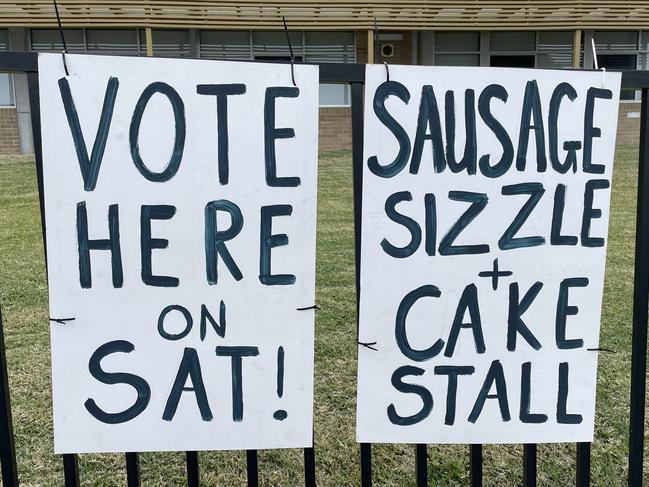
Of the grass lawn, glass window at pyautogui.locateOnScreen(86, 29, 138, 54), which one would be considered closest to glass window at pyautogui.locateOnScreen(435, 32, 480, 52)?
glass window at pyautogui.locateOnScreen(86, 29, 138, 54)

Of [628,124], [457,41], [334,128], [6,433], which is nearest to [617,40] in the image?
[628,124]

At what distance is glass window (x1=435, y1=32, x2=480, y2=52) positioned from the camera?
15406mm

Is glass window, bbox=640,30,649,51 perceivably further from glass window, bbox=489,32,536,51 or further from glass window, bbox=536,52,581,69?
glass window, bbox=489,32,536,51

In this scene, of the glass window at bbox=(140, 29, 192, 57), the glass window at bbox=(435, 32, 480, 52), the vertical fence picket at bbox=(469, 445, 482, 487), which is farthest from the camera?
the glass window at bbox=(435, 32, 480, 52)

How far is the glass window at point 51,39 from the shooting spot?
1407cm

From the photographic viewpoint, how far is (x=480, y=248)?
1747 millimetres

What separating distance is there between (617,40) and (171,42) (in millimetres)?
11022

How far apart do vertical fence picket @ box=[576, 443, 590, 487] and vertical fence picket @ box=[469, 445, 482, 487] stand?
322 millimetres

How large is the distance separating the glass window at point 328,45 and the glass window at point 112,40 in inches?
157

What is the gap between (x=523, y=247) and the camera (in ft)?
5.78

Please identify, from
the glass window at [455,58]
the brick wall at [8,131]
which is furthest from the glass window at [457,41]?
the brick wall at [8,131]

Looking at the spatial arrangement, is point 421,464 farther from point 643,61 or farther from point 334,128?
point 643,61

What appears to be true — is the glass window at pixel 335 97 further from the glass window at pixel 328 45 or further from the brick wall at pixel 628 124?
the brick wall at pixel 628 124

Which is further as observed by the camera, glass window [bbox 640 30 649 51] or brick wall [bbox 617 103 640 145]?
glass window [bbox 640 30 649 51]
